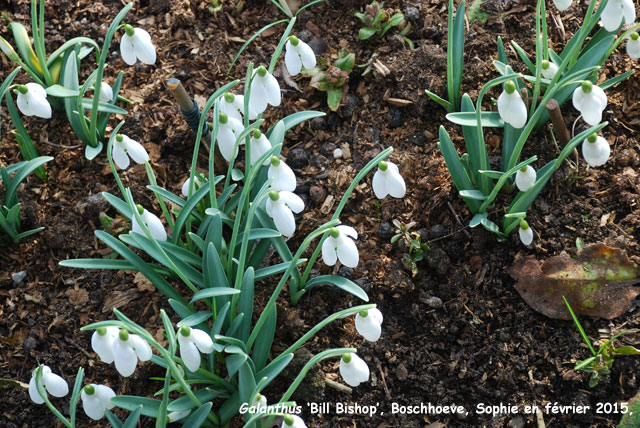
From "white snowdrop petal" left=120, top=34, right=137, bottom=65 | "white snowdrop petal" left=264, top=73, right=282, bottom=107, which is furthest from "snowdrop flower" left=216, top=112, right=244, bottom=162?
"white snowdrop petal" left=120, top=34, right=137, bottom=65

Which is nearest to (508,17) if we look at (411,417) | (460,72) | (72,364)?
(460,72)

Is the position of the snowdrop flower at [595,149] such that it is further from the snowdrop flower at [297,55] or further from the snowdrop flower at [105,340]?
the snowdrop flower at [105,340]

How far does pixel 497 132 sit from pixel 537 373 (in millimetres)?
929

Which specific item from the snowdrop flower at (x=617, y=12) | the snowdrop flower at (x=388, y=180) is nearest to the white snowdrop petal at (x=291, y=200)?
the snowdrop flower at (x=388, y=180)

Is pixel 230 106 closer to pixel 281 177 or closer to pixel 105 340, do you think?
pixel 281 177

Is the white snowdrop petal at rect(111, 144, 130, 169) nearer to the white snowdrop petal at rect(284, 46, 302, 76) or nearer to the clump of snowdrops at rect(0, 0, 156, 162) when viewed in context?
the clump of snowdrops at rect(0, 0, 156, 162)

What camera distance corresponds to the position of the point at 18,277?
247cm

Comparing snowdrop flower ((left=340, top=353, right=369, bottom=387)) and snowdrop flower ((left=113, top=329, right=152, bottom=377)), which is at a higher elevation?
snowdrop flower ((left=113, top=329, right=152, bottom=377))

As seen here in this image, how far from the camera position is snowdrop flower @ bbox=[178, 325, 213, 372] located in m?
1.70

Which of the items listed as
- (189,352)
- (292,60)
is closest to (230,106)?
(292,60)

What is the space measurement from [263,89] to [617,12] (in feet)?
3.54

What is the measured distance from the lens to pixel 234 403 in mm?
2012

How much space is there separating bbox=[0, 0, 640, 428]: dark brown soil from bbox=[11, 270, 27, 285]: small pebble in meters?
0.02

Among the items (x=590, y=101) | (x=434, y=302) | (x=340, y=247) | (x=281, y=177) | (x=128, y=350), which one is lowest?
(x=434, y=302)
